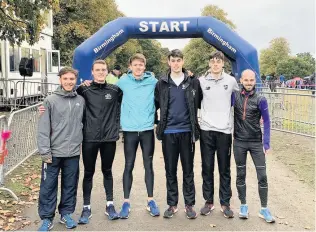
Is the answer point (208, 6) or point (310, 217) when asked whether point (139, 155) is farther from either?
point (208, 6)

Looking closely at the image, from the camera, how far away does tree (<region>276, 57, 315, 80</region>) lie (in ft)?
194

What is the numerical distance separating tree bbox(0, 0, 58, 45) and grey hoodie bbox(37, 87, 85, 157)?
6.86m

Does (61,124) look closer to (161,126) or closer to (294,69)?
(161,126)

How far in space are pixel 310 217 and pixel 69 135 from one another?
10.3 feet

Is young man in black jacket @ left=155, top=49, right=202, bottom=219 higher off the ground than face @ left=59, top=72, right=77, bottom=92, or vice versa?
face @ left=59, top=72, right=77, bottom=92

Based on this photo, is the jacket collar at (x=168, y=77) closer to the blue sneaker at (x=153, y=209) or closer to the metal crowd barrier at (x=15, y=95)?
the blue sneaker at (x=153, y=209)

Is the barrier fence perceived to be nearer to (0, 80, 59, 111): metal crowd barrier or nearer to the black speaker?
the black speaker

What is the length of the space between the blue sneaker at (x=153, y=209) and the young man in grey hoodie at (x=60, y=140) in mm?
967

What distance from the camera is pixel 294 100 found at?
1048 cm

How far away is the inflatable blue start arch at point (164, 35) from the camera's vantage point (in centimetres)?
995

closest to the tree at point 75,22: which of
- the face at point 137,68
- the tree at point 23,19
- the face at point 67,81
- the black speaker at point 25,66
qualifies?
the black speaker at point 25,66

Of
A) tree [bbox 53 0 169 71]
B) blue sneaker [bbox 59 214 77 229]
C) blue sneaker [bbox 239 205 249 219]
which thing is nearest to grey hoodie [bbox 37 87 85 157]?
blue sneaker [bbox 59 214 77 229]

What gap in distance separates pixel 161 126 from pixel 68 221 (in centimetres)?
157

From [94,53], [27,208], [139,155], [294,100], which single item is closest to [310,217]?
[27,208]
